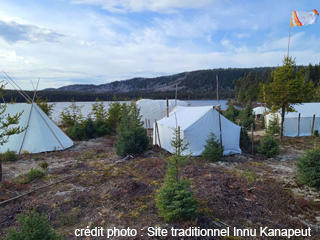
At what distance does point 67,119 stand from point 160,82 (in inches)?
4661

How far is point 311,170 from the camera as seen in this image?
6176 millimetres

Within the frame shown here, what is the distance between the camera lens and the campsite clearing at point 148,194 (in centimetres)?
446

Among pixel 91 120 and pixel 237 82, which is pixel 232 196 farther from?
pixel 237 82

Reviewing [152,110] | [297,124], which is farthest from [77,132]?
[297,124]

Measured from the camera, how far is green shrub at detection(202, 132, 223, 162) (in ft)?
29.5

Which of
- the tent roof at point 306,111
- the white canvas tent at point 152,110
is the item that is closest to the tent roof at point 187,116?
the tent roof at point 306,111

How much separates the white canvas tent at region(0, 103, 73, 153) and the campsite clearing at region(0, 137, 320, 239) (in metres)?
1.57

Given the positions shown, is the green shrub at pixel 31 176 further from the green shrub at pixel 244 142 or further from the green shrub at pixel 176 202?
the green shrub at pixel 244 142

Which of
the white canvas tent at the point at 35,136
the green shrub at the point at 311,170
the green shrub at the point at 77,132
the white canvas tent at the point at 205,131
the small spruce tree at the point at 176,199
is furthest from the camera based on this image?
the green shrub at the point at 77,132

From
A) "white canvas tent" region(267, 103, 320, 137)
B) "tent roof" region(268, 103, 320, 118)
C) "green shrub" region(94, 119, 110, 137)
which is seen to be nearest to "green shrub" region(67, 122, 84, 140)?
"green shrub" region(94, 119, 110, 137)

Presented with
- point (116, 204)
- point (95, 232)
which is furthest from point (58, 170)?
point (95, 232)

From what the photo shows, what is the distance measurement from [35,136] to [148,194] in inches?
338

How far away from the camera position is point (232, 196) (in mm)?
5465

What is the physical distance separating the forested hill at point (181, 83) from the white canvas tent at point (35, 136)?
3304 inches
